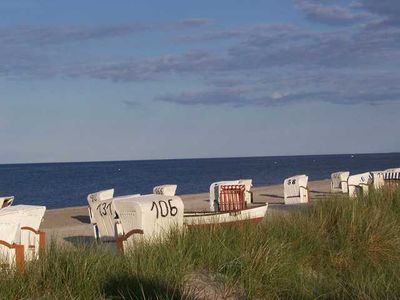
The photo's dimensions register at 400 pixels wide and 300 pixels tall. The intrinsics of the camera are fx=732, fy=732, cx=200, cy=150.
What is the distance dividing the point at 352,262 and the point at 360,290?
8.91 ft

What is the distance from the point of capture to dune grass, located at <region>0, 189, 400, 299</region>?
7.28m

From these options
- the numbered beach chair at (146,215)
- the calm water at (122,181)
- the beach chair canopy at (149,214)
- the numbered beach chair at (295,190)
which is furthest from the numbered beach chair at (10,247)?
the calm water at (122,181)

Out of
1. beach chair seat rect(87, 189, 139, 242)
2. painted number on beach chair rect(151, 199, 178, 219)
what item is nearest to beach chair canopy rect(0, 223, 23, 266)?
beach chair seat rect(87, 189, 139, 242)

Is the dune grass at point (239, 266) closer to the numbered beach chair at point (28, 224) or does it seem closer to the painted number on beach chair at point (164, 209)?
the painted number on beach chair at point (164, 209)

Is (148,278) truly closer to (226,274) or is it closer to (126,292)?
(126,292)

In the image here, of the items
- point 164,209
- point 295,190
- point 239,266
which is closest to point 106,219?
point 164,209

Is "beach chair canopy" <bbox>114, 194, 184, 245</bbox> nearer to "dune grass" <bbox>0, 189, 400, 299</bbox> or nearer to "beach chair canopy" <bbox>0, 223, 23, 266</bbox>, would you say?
"dune grass" <bbox>0, 189, 400, 299</bbox>

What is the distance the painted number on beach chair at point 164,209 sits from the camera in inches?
415

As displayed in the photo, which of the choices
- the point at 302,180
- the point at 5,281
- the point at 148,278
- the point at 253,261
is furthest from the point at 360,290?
the point at 302,180

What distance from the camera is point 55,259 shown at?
7.74 m

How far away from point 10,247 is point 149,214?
237cm

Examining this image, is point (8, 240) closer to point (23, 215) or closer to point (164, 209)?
point (23, 215)

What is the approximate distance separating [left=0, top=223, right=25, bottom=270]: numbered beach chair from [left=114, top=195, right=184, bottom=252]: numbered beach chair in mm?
1411

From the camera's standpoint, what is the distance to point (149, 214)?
10.4 metres
